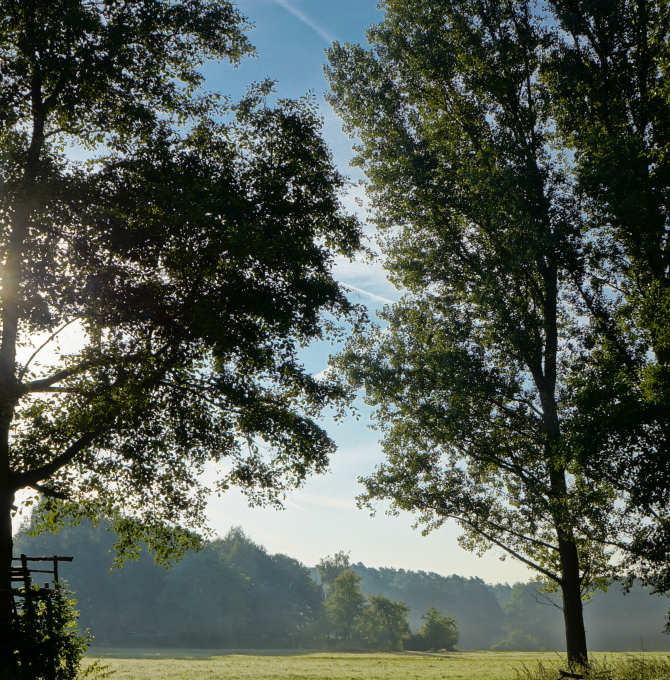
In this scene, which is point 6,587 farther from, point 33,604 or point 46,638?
point 46,638

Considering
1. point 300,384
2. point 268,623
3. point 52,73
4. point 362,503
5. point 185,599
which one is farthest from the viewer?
point 268,623

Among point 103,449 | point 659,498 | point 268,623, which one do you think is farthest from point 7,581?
point 268,623

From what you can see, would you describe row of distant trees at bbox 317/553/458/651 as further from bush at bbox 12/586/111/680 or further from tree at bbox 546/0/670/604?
bush at bbox 12/586/111/680

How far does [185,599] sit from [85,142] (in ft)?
292

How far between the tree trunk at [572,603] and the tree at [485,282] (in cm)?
6

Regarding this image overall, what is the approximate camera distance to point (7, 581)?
487 inches

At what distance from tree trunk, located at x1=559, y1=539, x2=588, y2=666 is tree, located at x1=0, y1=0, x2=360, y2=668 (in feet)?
31.9

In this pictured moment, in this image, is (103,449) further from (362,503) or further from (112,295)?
(362,503)

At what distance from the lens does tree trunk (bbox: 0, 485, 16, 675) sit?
463 inches

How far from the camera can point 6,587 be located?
12.4 m

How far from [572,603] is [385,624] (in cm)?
7574

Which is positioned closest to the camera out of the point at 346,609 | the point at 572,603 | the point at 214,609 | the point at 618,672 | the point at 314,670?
the point at 618,672

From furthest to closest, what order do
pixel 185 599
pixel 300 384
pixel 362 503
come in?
pixel 185 599 < pixel 362 503 < pixel 300 384

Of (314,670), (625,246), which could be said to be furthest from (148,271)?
(314,670)
